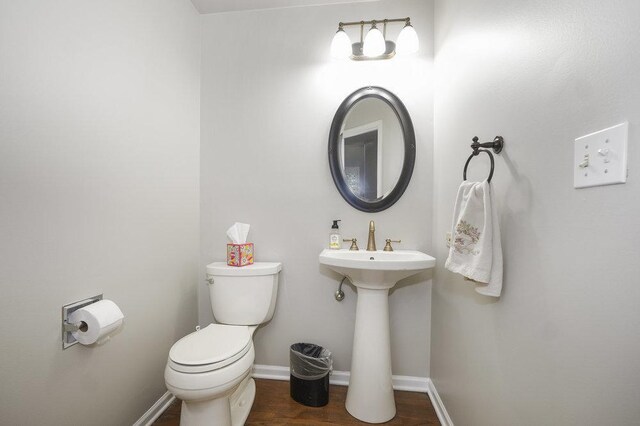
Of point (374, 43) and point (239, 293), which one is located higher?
point (374, 43)

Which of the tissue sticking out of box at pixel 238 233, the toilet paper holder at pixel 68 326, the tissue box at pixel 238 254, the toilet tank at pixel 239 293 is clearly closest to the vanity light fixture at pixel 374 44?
the tissue sticking out of box at pixel 238 233

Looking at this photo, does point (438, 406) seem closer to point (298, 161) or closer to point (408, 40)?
point (298, 161)

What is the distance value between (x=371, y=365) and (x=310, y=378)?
0.36 meters

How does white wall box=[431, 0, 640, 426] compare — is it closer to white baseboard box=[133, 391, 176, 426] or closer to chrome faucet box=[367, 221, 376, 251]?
chrome faucet box=[367, 221, 376, 251]

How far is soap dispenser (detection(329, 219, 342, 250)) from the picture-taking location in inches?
66.2

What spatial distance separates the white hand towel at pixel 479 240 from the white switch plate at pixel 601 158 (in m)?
0.28

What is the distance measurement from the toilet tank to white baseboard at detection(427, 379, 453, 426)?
3.53 feet

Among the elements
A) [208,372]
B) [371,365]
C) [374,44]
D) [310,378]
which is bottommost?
[310,378]

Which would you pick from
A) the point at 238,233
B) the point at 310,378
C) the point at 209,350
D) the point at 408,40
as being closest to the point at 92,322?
the point at 209,350

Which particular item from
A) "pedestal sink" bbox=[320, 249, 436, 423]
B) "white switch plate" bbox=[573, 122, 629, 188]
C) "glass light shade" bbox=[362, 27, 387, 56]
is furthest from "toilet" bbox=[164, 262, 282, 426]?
"glass light shade" bbox=[362, 27, 387, 56]

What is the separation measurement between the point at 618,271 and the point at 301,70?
176 centimetres

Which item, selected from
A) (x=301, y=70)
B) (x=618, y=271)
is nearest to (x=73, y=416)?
(x=618, y=271)

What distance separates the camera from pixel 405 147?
5.52ft

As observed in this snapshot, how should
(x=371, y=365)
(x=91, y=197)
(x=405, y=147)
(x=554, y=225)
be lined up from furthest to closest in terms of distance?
(x=405, y=147), (x=371, y=365), (x=91, y=197), (x=554, y=225)
